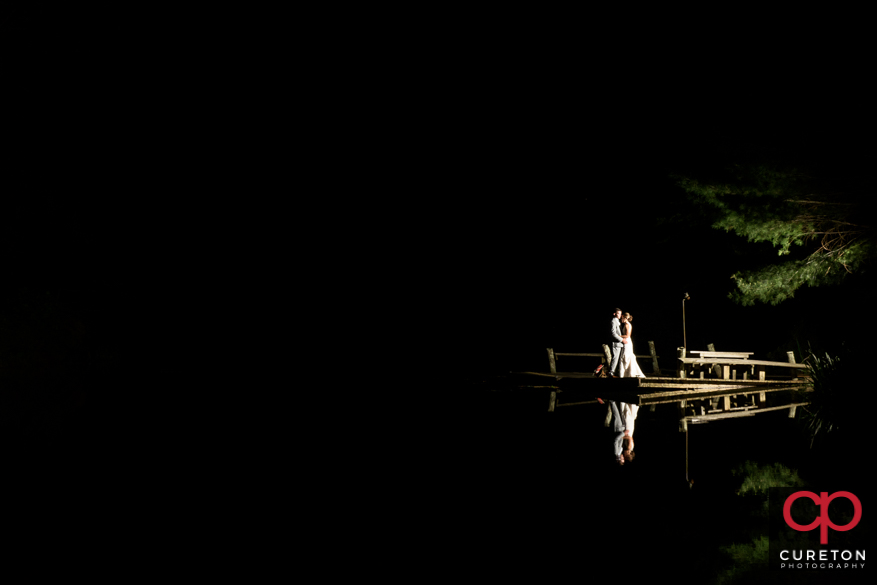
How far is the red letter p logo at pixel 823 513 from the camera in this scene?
21.8ft

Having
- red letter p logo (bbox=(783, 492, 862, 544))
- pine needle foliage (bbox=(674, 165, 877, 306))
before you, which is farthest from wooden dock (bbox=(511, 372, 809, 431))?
red letter p logo (bbox=(783, 492, 862, 544))

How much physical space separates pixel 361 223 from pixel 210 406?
2766 cm

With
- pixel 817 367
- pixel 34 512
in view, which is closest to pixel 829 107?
pixel 817 367

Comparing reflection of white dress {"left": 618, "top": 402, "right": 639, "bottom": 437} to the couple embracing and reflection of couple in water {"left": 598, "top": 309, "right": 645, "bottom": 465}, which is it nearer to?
reflection of couple in water {"left": 598, "top": 309, "right": 645, "bottom": 465}

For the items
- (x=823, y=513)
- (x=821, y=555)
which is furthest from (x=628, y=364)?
(x=821, y=555)

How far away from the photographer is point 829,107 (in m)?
13.9

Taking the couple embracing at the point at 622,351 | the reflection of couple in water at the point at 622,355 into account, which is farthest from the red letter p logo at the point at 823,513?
the couple embracing at the point at 622,351

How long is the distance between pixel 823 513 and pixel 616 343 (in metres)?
13.4

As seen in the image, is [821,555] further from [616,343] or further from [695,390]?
[695,390]

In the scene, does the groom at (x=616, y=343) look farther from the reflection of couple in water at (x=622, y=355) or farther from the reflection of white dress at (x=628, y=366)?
the reflection of white dress at (x=628, y=366)

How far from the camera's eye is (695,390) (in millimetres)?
20484

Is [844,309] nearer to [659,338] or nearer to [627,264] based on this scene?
[659,338]

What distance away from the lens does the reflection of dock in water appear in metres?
18.0

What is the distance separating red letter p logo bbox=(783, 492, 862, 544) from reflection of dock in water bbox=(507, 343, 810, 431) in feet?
28.3
